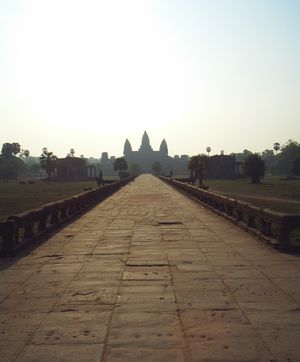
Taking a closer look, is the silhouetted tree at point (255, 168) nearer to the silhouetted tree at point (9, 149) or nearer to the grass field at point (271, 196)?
the grass field at point (271, 196)

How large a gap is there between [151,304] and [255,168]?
8963cm

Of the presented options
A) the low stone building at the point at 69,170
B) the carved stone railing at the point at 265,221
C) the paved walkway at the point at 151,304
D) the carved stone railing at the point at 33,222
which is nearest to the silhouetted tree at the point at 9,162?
the low stone building at the point at 69,170

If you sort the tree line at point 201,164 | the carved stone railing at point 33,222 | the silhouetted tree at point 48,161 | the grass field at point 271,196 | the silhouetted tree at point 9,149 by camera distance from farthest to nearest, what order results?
the silhouetted tree at point 9,149 < the silhouetted tree at point 48,161 < the tree line at point 201,164 < the grass field at point 271,196 < the carved stone railing at point 33,222

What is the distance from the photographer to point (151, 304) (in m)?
6.12

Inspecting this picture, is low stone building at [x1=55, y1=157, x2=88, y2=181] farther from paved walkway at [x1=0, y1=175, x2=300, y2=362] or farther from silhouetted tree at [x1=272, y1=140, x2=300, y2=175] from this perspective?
paved walkway at [x1=0, y1=175, x2=300, y2=362]

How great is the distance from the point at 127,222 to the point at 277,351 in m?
12.9

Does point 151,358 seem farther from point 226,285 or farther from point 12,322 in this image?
point 226,285

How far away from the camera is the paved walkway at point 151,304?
4.62 metres

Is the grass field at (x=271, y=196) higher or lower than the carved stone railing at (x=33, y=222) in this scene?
lower

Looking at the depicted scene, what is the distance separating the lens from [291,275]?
25.6 ft

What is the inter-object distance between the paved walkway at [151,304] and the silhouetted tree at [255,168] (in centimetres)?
8343

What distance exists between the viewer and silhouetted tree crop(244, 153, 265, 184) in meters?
92.6

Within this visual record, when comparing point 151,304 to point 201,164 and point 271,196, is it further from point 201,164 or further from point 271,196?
point 201,164

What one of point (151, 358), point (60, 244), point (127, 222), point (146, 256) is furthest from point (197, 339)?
point (127, 222)
